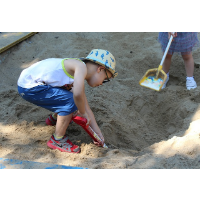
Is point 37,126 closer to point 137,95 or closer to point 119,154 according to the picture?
point 119,154

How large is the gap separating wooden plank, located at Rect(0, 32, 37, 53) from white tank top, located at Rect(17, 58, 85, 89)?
1469 millimetres

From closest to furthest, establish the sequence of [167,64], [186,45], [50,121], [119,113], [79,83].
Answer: [79,83] < [50,121] < [119,113] < [186,45] < [167,64]

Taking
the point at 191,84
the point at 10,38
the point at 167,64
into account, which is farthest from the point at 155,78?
the point at 10,38

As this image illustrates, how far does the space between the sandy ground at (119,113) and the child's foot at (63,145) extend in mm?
52

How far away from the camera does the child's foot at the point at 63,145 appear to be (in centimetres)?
199

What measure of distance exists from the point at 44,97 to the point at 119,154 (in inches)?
27.9

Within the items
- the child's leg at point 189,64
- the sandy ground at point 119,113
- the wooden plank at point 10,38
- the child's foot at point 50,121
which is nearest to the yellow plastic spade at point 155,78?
the sandy ground at point 119,113

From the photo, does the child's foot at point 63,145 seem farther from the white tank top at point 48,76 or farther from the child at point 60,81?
the white tank top at point 48,76

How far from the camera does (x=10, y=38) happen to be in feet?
11.5

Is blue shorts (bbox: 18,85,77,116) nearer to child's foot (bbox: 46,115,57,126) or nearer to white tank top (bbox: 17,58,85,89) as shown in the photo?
white tank top (bbox: 17,58,85,89)

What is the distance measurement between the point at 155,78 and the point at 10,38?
2004 mm

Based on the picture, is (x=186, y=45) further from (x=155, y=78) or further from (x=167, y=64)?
(x=155, y=78)

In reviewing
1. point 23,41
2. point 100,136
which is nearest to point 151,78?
point 100,136

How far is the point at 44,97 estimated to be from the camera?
196 centimetres
